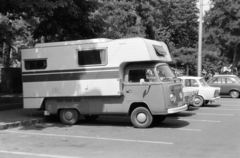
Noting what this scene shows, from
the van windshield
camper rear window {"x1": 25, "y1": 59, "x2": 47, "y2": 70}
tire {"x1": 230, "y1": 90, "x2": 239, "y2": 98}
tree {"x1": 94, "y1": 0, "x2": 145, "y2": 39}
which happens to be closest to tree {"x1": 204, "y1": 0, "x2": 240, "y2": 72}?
tire {"x1": 230, "y1": 90, "x2": 239, "y2": 98}

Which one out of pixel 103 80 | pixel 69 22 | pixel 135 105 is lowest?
pixel 135 105

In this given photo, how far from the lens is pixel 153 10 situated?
25203mm

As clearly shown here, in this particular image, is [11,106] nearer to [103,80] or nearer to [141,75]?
[103,80]

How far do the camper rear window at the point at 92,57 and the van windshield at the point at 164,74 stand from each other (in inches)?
77.3

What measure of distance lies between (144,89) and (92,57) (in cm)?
227

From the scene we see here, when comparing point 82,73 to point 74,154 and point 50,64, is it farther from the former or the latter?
point 74,154

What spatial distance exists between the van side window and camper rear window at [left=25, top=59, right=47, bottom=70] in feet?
11.5

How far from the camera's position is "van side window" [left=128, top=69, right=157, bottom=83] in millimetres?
11570

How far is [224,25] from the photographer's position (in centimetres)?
3266

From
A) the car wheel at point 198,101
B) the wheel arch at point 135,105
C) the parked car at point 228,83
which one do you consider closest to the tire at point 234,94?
the parked car at point 228,83

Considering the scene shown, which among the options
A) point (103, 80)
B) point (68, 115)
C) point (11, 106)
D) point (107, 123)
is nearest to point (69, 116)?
point (68, 115)

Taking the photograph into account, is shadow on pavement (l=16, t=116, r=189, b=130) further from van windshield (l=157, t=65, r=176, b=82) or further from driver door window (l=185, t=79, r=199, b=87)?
driver door window (l=185, t=79, r=199, b=87)

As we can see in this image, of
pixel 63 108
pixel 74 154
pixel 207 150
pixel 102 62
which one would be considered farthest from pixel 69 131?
pixel 207 150

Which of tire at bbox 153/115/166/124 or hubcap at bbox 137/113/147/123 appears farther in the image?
tire at bbox 153/115/166/124
